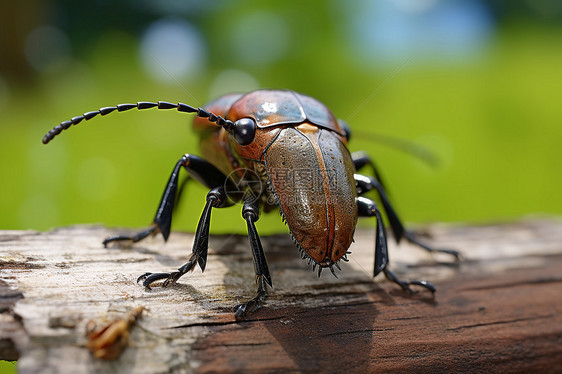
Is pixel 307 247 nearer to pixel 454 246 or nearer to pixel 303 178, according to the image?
pixel 303 178

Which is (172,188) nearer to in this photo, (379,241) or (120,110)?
(120,110)

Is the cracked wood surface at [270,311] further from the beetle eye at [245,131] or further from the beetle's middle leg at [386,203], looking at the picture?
the beetle eye at [245,131]

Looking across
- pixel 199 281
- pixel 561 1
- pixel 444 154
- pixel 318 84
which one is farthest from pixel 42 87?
pixel 561 1

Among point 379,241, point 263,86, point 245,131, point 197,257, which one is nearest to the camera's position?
point 197,257

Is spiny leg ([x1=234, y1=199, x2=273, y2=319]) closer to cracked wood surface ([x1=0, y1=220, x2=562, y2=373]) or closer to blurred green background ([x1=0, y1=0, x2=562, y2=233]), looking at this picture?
cracked wood surface ([x1=0, y1=220, x2=562, y2=373])

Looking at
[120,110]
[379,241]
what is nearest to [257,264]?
[379,241]
